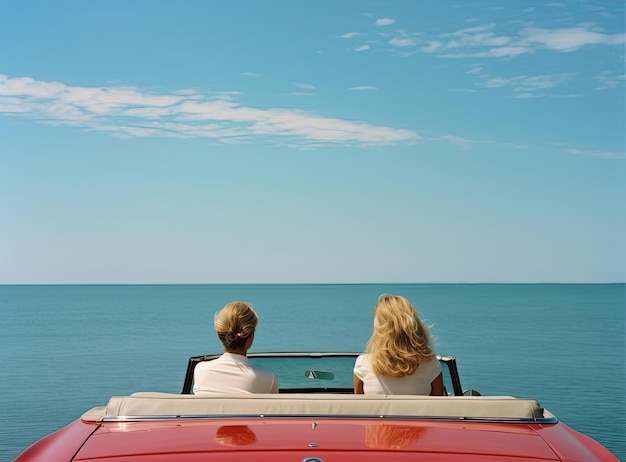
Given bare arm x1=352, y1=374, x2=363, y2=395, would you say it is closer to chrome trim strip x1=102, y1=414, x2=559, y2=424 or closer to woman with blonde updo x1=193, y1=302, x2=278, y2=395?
woman with blonde updo x1=193, y1=302, x2=278, y2=395

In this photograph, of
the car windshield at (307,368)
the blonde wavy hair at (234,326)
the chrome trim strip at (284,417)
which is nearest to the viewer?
the chrome trim strip at (284,417)

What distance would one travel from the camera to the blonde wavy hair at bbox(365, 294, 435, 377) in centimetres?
506

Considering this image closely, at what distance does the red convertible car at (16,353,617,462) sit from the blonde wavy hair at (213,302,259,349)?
0.98 m

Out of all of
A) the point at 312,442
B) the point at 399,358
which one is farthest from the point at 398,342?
the point at 312,442

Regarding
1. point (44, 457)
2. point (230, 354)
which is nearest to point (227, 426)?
point (44, 457)

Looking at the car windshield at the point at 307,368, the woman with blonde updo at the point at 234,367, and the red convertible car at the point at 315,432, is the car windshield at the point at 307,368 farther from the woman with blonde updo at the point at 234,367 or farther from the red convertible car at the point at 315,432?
the red convertible car at the point at 315,432

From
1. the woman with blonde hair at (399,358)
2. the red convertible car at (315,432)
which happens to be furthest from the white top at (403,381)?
the red convertible car at (315,432)

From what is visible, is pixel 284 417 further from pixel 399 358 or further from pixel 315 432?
pixel 399 358

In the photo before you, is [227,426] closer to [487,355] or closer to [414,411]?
[414,411]

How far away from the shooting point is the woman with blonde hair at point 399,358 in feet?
16.6

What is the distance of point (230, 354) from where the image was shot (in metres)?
5.16

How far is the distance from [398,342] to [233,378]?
934 millimetres

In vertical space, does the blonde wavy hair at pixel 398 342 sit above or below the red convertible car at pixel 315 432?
above

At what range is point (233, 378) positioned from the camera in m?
5.07
